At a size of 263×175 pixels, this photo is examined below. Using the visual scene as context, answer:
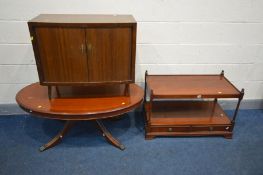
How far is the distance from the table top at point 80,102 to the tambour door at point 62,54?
0.20 meters

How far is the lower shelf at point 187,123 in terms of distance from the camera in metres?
2.13

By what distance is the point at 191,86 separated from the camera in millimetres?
2096

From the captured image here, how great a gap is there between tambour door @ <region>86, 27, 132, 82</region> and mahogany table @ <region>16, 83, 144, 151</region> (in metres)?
0.20

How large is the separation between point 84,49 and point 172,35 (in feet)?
3.10

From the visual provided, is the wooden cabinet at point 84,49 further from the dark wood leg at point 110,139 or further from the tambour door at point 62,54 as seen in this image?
the dark wood leg at point 110,139

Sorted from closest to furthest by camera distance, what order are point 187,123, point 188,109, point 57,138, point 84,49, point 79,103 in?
point 84,49
point 79,103
point 57,138
point 187,123
point 188,109

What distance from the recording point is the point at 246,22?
2.22 metres

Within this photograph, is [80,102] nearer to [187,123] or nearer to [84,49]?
[84,49]

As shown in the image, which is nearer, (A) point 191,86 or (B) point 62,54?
(B) point 62,54

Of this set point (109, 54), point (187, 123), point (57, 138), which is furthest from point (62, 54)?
point (187, 123)

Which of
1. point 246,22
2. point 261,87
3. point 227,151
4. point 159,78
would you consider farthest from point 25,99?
point 261,87

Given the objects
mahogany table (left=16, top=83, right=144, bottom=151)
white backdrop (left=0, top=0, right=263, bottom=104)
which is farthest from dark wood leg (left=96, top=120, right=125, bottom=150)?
white backdrop (left=0, top=0, right=263, bottom=104)

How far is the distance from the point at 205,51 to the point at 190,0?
0.53 metres

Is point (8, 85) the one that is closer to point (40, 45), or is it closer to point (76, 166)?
point (40, 45)
